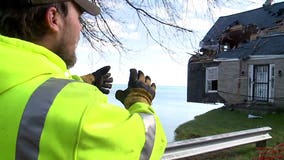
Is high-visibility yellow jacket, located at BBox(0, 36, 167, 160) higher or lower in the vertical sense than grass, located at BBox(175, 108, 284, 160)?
higher

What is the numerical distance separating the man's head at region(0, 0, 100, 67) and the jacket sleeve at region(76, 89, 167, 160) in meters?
0.35

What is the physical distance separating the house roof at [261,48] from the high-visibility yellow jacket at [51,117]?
21.6 metres

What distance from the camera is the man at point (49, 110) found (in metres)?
1.28

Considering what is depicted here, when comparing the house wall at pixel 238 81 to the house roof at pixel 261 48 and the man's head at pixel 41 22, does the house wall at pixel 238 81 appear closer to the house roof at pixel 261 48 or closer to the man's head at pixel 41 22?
the house roof at pixel 261 48

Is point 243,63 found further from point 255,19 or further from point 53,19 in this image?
point 53,19

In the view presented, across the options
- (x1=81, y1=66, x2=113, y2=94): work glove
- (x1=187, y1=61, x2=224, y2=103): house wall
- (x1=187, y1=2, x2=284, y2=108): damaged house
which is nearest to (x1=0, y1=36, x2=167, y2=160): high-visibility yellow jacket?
(x1=81, y1=66, x2=113, y2=94): work glove

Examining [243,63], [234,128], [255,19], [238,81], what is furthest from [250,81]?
[234,128]

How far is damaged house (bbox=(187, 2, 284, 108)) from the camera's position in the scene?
2238 centimetres

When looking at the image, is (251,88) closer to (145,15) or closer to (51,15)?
(145,15)

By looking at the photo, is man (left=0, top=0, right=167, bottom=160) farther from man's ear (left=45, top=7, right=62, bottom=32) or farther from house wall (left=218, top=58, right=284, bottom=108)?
house wall (left=218, top=58, right=284, bottom=108)

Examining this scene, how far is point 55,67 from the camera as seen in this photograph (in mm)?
1490

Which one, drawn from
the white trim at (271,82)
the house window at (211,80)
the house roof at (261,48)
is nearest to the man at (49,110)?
the house roof at (261,48)

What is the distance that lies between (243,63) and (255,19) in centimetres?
525

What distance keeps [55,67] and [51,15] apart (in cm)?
23
